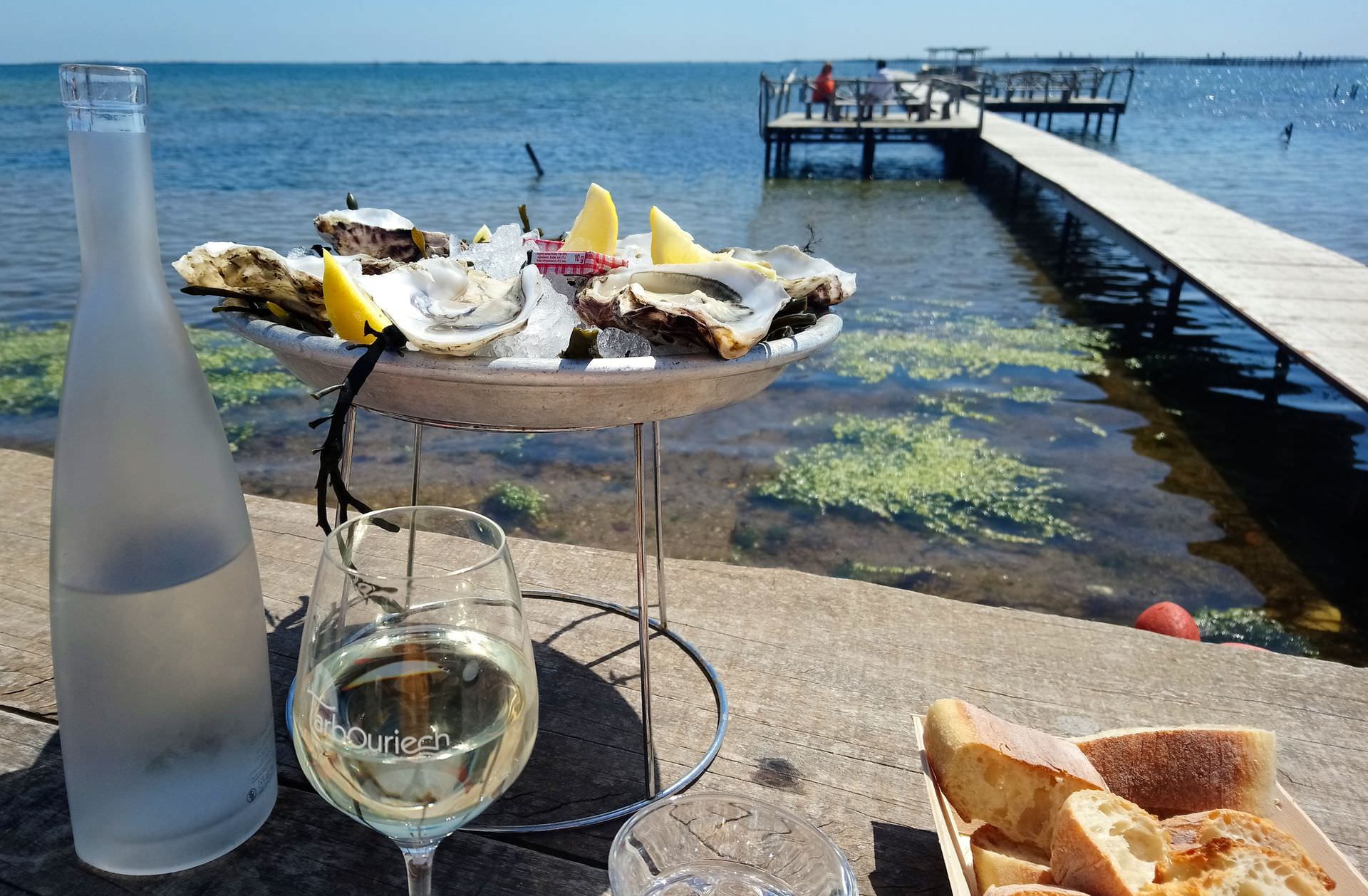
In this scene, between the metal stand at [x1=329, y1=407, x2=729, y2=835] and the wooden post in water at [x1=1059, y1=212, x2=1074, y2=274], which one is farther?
the wooden post in water at [x1=1059, y1=212, x2=1074, y2=274]

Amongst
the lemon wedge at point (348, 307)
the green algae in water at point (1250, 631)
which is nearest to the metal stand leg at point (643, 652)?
the lemon wedge at point (348, 307)

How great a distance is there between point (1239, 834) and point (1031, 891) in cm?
30

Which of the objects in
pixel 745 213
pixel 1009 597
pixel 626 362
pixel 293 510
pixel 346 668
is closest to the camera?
pixel 346 668

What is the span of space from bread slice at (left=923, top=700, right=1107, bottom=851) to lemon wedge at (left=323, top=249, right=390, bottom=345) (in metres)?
0.98

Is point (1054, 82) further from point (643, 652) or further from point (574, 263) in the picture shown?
point (643, 652)

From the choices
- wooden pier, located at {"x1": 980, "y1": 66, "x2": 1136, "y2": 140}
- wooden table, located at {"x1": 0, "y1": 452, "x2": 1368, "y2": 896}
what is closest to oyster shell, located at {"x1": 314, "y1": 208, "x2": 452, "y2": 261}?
wooden table, located at {"x1": 0, "y1": 452, "x2": 1368, "y2": 896}

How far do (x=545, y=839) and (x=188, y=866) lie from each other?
506 mm

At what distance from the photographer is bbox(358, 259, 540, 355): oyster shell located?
4.05 ft

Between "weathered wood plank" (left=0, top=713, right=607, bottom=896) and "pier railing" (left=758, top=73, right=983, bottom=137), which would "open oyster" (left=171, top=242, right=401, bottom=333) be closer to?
"weathered wood plank" (left=0, top=713, right=607, bottom=896)

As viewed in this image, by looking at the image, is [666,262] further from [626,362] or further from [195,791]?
[195,791]

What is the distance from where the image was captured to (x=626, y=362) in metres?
1.24

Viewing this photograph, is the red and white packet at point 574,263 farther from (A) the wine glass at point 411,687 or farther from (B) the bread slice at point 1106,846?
(B) the bread slice at point 1106,846

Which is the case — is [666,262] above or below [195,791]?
above

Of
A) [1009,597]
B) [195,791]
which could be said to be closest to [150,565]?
[195,791]
